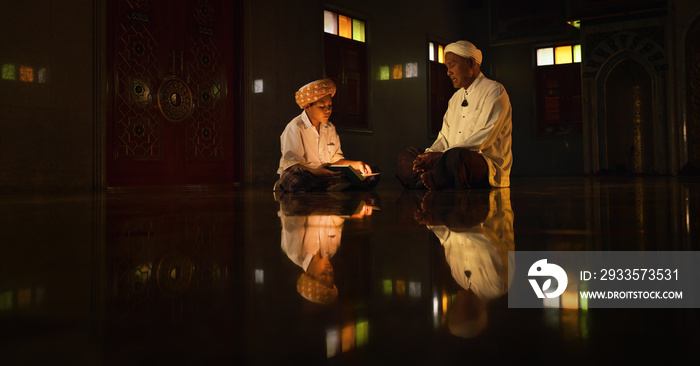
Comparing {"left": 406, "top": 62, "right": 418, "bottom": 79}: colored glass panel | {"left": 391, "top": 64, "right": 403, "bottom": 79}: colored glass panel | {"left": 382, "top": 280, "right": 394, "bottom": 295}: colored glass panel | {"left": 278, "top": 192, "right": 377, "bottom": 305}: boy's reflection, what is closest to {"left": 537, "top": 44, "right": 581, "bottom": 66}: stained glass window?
{"left": 406, "top": 62, "right": 418, "bottom": 79}: colored glass panel

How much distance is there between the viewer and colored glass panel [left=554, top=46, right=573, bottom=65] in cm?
984

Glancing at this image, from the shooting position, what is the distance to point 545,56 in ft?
33.1

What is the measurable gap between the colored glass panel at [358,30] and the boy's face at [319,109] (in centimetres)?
405

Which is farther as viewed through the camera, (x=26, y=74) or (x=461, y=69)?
(x=26, y=74)

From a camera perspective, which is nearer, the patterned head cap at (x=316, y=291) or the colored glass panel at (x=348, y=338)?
the colored glass panel at (x=348, y=338)

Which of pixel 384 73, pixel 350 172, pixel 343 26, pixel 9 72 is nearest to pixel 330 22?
pixel 343 26

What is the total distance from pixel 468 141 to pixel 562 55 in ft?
23.3

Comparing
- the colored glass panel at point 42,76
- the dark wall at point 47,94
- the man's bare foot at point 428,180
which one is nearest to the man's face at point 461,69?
the man's bare foot at point 428,180

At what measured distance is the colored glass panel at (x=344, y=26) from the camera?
7.89 m

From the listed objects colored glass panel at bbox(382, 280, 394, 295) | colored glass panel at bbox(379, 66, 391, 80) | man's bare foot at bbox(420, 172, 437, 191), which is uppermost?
colored glass panel at bbox(379, 66, 391, 80)

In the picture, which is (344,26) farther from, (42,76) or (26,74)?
(26,74)

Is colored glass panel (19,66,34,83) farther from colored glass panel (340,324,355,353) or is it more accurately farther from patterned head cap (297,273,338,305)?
colored glass panel (340,324,355,353)

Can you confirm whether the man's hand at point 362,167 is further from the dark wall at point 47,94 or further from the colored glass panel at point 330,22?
the colored glass panel at point 330,22

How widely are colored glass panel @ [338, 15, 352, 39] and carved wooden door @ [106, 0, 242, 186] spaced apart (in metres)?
1.76
